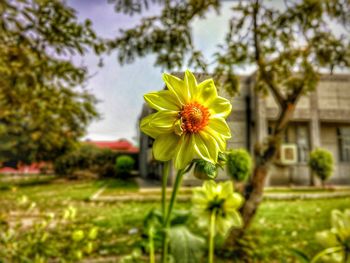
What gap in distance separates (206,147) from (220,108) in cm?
4

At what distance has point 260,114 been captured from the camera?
921 centimetres

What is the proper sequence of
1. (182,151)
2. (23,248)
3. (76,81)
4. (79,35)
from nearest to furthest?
(182,151) < (23,248) < (79,35) < (76,81)

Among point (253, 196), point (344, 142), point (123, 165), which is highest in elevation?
point (344, 142)

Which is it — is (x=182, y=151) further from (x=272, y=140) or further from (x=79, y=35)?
(x=272, y=140)

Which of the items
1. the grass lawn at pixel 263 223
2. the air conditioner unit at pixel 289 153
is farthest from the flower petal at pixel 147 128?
the air conditioner unit at pixel 289 153

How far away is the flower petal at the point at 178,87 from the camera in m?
0.29

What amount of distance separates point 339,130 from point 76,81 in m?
10.8

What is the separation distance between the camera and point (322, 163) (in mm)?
8586

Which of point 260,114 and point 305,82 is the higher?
point 260,114

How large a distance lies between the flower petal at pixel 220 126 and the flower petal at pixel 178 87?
0.03 meters

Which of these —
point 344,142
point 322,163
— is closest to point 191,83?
point 322,163

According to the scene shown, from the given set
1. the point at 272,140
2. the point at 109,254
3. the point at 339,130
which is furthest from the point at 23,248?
the point at 339,130

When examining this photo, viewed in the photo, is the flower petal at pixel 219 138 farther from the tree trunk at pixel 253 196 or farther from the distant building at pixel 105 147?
the distant building at pixel 105 147

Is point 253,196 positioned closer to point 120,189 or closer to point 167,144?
point 167,144
